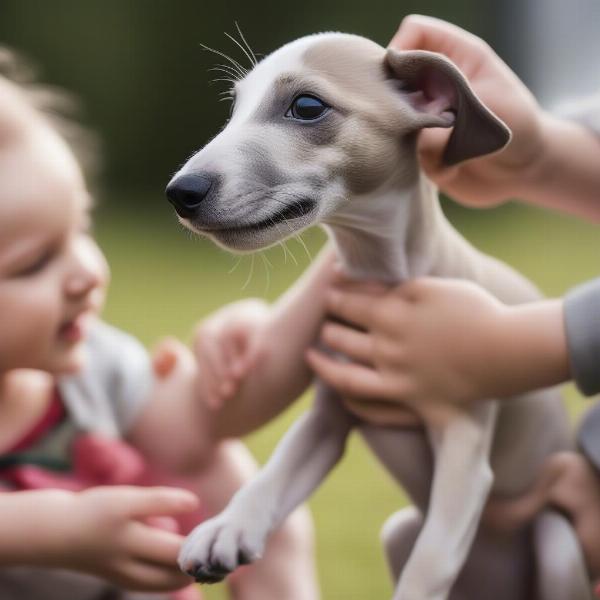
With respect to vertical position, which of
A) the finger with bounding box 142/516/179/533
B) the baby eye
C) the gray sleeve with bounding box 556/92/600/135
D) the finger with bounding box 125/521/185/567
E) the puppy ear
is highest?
the puppy ear

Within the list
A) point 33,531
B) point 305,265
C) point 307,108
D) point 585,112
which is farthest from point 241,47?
point 305,265

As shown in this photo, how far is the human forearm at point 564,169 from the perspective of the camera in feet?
2.88

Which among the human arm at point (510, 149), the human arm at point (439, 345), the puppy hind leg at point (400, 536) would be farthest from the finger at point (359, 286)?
the puppy hind leg at point (400, 536)

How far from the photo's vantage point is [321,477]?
2.76 feet

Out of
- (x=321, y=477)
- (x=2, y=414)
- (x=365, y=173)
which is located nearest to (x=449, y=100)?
(x=365, y=173)

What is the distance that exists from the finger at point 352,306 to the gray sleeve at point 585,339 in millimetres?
172

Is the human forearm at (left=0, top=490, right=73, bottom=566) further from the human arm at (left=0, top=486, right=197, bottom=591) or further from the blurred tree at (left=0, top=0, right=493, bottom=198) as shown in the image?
the blurred tree at (left=0, top=0, right=493, bottom=198)

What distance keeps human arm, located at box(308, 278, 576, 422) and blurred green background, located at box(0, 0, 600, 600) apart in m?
0.11

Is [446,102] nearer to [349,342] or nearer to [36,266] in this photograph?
[349,342]

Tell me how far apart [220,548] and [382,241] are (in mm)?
288

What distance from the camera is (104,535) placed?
33.0 inches

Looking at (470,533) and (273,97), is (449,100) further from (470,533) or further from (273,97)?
(470,533)

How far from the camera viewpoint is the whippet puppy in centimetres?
69

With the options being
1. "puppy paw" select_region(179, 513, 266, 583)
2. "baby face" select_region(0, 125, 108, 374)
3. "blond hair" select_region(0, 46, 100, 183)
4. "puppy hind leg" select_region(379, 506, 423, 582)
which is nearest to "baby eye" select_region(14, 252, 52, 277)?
"baby face" select_region(0, 125, 108, 374)
